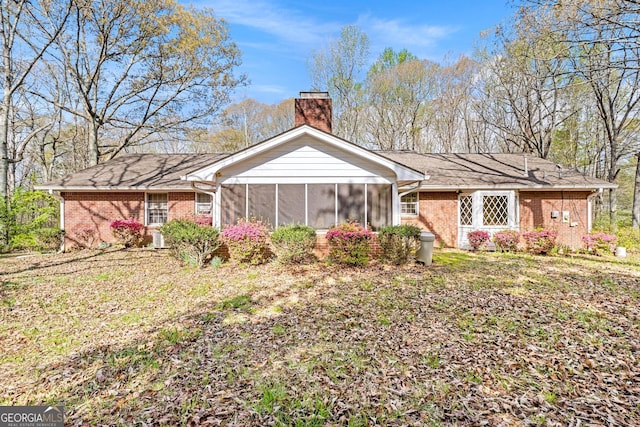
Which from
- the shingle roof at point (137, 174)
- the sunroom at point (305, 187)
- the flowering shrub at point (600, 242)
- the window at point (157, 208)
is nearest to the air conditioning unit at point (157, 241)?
the window at point (157, 208)

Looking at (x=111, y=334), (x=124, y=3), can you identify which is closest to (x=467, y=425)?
(x=111, y=334)

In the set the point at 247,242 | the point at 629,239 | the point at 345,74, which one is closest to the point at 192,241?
the point at 247,242

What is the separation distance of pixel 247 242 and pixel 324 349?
16.5 ft

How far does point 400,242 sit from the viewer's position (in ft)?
28.2

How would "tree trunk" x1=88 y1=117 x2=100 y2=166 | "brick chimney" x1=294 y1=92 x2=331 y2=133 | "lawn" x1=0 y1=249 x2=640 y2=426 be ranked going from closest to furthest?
"lawn" x1=0 y1=249 x2=640 y2=426 < "brick chimney" x1=294 y1=92 x2=331 y2=133 < "tree trunk" x1=88 y1=117 x2=100 y2=166

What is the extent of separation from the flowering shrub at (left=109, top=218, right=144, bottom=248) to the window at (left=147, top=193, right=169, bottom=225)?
68 centimetres

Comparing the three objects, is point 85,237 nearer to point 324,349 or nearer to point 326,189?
point 326,189

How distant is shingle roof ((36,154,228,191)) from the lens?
485 inches

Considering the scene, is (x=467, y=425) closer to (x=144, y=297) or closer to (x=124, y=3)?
(x=144, y=297)

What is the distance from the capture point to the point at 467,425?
2.70m

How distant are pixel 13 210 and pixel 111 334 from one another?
35.1ft

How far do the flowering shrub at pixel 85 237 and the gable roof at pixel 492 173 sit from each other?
529 inches

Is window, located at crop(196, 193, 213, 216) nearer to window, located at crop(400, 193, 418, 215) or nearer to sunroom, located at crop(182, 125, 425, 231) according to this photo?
sunroom, located at crop(182, 125, 425, 231)

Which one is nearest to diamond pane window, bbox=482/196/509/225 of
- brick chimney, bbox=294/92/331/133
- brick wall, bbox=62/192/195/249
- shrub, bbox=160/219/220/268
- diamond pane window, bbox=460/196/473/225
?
diamond pane window, bbox=460/196/473/225
